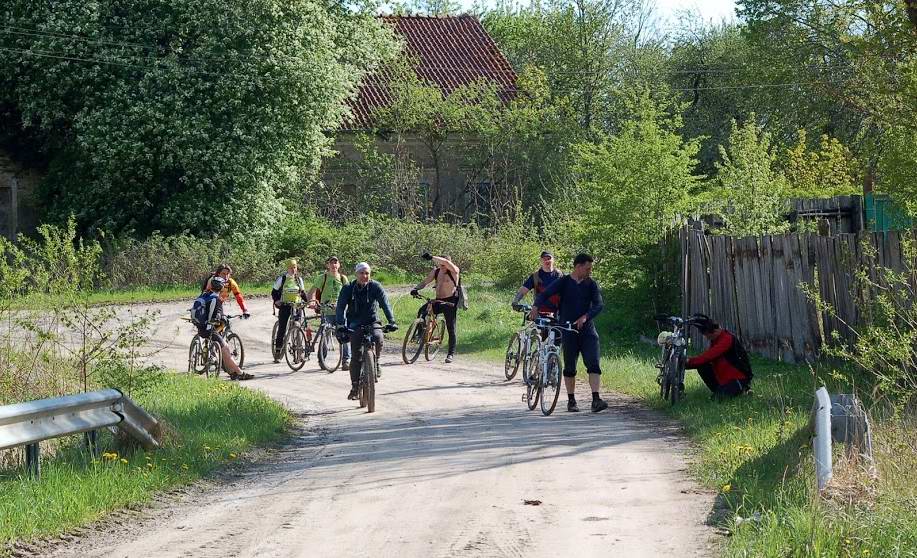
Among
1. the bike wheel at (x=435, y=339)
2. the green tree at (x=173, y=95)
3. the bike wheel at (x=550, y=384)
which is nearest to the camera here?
the bike wheel at (x=550, y=384)

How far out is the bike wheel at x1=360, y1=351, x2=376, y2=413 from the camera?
15.6 meters

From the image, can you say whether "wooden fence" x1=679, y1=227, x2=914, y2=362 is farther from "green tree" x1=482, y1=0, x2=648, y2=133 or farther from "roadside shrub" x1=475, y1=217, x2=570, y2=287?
"green tree" x1=482, y1=0, x2=648, y2=133

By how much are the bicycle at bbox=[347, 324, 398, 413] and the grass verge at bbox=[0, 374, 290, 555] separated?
43.9 inches

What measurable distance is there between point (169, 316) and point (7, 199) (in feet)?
48.6

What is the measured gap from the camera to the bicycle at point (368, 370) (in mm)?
15648

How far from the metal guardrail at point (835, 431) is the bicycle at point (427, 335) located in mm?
12827

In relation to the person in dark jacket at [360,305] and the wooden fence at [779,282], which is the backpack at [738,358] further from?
the person in dark jacket at [360,305]

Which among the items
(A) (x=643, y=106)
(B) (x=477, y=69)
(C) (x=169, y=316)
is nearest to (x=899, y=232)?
(A) (x=643, y=106)

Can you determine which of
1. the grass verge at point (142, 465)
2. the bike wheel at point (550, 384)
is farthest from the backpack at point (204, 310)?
the bike wheel at point (550, 384)

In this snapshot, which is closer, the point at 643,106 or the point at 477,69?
the point at 643,106

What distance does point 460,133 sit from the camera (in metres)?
47.3

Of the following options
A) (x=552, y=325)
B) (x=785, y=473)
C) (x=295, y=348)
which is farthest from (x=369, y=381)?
(x=785, y=473)

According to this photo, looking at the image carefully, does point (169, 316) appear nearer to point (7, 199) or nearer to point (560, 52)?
point (7, 199)

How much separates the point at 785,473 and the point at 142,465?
17.7ft
